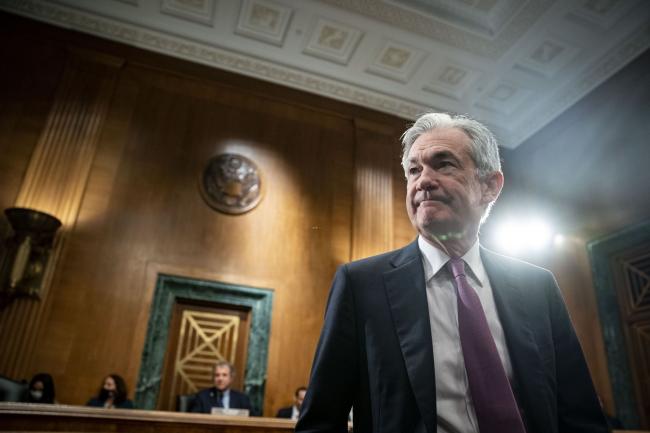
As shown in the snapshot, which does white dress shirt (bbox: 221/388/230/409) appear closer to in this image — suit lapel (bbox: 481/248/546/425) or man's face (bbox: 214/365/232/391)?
man's face (bbox: 214/365/232/391)

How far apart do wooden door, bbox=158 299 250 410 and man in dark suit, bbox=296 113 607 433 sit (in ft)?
15.8

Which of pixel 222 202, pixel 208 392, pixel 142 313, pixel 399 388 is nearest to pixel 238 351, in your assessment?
pixel 208 392

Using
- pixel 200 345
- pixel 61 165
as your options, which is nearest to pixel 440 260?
Result: pixel 200 345

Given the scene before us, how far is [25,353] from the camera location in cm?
456

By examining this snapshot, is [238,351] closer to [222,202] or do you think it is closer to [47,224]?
[222,202]

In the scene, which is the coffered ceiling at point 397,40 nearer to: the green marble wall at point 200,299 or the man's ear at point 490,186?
the green marble wall at point 200,299

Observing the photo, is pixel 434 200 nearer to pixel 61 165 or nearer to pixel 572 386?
pixel 572 386

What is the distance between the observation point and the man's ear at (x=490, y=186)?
4.37ft

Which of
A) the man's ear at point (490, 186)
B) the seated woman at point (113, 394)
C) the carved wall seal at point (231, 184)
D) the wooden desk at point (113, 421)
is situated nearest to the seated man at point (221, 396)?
the seated woman at point (113, 394)

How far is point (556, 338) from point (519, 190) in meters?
7.09

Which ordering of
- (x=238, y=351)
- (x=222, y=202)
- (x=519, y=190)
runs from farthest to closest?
(x=519, y=190), (x=222, y=202), (x=238, y=351)

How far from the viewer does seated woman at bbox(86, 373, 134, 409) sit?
4527 millimetres

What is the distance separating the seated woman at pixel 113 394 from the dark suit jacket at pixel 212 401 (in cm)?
67

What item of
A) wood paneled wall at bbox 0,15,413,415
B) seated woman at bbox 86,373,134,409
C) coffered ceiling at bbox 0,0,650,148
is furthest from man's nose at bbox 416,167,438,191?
coffered ceiling at bbox 0,0,650,148
